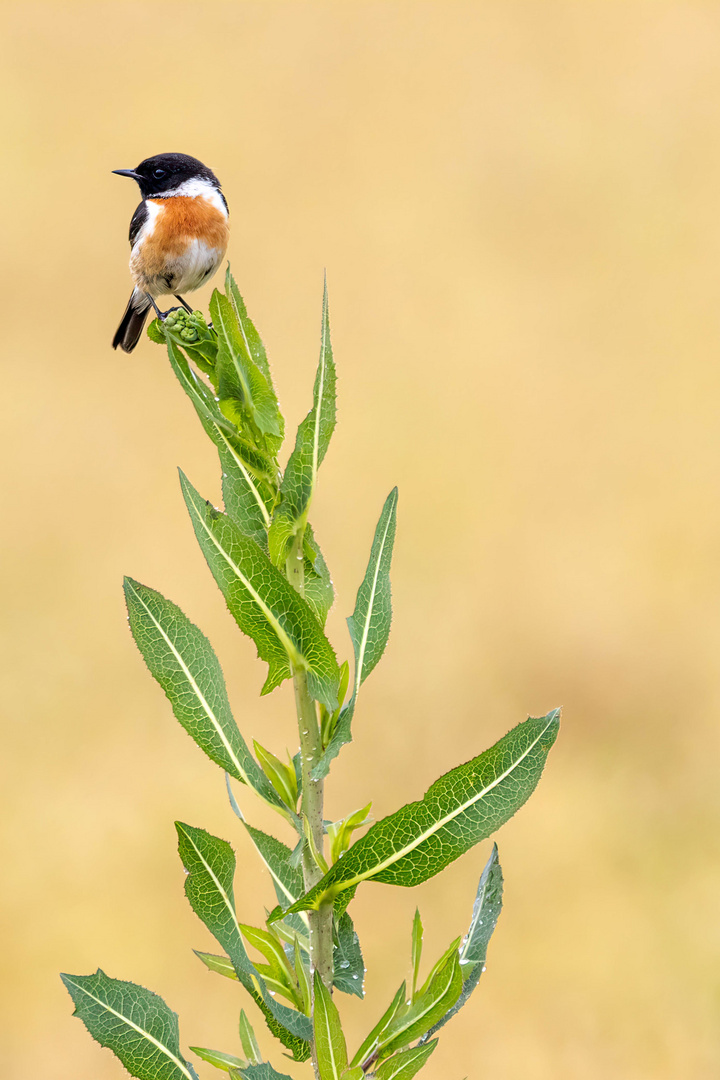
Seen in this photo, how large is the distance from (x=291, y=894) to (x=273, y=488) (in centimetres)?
27

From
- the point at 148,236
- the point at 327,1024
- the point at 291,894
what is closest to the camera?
the point at 327,1024

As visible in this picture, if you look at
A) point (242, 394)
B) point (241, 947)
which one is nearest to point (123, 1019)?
point (241, 947)

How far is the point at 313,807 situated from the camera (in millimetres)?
502

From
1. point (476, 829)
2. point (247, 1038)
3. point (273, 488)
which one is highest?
point (273, 488)

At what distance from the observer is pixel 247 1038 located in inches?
24.0

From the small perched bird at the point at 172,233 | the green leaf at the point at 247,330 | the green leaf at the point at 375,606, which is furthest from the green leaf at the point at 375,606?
the small perched bird at the point at 172,233

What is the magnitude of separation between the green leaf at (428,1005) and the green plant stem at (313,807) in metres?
0.05

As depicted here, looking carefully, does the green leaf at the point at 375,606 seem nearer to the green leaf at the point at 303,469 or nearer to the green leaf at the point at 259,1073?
the green leaf at the point at 303,469

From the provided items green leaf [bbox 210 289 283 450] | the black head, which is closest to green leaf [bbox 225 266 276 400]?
green leaf [bbox 210 289 283 450]

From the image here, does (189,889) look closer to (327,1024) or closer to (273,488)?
(327,1024)

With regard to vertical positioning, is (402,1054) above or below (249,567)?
below

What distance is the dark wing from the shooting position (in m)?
0.91

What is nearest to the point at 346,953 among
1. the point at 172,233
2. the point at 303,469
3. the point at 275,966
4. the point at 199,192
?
the point at 275,966

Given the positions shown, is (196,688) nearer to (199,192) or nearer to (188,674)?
(188,674)
